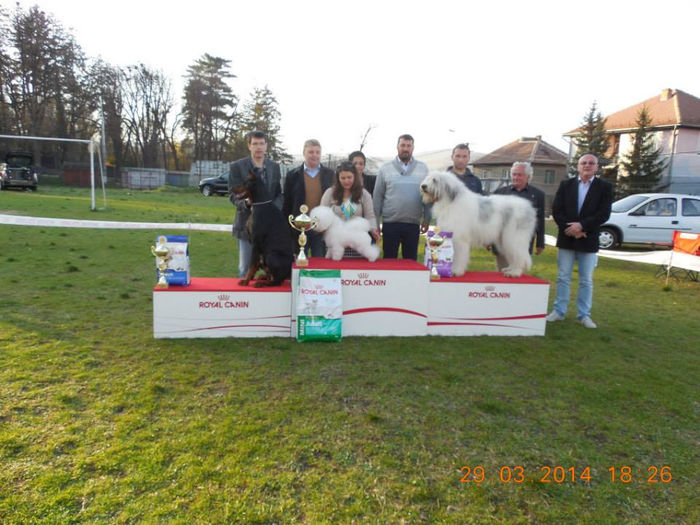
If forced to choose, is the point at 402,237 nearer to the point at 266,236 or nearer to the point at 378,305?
the point at 378,305

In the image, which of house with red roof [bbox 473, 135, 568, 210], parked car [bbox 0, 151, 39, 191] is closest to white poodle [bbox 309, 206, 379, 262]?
parked car [bbox 0, 151, 39, 191]

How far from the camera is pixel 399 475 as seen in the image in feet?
6.86

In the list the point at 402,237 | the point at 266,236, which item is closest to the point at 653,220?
the point at 402,237

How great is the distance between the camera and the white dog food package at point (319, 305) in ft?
12.1

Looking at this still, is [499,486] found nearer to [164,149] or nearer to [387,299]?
[387,299]

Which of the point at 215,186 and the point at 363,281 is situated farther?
the point at 215,186

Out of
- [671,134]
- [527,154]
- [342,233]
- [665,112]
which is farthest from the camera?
[527,154]

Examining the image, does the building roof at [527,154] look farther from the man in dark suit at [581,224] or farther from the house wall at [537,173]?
the man in dark suit at [581,224]

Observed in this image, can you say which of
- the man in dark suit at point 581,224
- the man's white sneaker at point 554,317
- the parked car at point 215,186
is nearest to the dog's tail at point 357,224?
the man in dark suit at point 581,224

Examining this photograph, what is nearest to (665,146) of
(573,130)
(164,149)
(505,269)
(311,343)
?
(573,130)

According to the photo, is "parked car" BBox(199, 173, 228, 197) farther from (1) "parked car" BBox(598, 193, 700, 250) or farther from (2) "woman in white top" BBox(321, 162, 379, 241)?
(2) "woman in white top" BBox(321, 162, 379, 241)

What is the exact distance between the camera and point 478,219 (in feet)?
13.3

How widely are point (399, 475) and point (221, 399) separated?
1.26 metres
